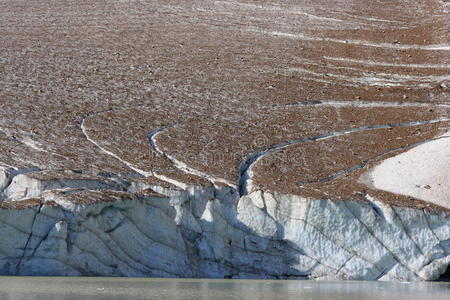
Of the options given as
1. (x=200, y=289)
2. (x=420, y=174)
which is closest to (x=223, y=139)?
(x=420, y=174)

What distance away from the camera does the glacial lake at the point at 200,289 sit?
22.4 meters

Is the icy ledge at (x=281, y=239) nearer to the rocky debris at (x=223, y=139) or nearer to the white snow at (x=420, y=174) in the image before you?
the rocky debris at (x=223, y=139)

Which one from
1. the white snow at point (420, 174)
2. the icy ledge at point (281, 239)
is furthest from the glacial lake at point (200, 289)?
the white snow at point (420, 174)

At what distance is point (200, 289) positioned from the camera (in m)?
25.1

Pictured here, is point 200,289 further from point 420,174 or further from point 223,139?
point 223,139

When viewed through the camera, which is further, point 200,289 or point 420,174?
point 420,174

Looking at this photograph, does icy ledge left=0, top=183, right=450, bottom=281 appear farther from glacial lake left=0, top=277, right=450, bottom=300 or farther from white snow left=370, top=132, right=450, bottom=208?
white snow left=370, top=132, right=450, bottom=208

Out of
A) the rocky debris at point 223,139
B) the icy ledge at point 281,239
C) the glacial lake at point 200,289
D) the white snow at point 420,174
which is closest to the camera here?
the glacial lake at point 200,289

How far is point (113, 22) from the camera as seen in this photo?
57031 mm

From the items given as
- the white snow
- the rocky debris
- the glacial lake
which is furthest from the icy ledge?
the white snow

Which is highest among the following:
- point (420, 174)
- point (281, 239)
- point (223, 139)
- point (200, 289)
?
point (420, 174)

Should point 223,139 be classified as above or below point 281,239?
above

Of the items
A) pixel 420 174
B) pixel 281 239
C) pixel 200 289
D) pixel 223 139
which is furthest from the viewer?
pixel 223 139

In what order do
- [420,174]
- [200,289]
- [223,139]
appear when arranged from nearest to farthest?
[200,289] < [420,174] < [223,139]
